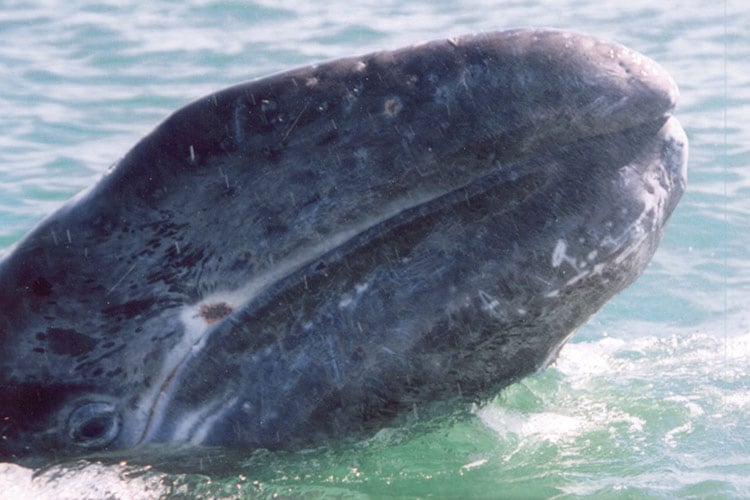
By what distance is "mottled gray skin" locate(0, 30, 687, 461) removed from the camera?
11.9ft

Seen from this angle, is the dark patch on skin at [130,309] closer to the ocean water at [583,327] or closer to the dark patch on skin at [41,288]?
the dark patch on skin at [41,288]

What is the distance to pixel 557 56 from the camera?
3.70m

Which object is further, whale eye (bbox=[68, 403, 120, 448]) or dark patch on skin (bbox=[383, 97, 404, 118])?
whale eye (bbox=[68, 403, 120, 448])

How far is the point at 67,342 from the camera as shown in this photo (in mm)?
3697

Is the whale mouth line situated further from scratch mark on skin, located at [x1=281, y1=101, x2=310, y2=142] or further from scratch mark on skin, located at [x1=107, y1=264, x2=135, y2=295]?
scratch mark on skin, located at [x1=281, y1=101, x2=310, y2=142]

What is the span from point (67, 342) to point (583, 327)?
567 centimetres

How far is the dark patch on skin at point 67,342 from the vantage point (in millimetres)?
3682

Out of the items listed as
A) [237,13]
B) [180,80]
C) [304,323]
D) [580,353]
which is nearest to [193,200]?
[304,323]

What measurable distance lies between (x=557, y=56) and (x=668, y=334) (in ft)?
18.2

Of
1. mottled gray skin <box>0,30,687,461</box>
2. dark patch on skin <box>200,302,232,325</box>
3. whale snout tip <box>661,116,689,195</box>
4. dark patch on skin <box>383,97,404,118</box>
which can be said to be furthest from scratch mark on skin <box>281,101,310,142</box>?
whale snout tip <box>661,116,689,195</box>

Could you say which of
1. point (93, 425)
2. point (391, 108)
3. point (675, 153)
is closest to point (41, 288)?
point (93, 425)

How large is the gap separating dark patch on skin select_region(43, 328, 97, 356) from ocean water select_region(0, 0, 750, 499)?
434 mm

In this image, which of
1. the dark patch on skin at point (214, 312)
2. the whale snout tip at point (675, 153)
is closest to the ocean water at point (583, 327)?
the dark patch on skin at point (214, 312)

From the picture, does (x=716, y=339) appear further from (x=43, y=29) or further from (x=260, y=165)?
(x=43, y=29)
